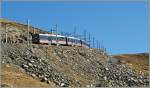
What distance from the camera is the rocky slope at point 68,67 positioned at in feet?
162

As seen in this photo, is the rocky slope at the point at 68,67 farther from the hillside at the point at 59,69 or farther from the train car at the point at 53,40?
the train car at the point at 53,40

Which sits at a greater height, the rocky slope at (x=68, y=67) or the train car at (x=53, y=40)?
the train car at (x=53, y=40)

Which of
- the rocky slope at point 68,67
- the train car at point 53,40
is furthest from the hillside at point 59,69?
the train car at point 53,40

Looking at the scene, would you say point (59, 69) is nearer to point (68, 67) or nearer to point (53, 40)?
point (68, 67)

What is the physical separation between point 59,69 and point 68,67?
10.3 ft

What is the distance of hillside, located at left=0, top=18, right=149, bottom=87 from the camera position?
151 ft

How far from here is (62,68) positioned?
54.3m

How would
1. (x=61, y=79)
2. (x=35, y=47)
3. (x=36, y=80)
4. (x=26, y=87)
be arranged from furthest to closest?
(x=35, y=47), (x=61, y=79), (x=36, y=80), (x=26, y=87)

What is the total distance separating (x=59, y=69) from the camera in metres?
52.9

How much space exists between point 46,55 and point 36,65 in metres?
5.97

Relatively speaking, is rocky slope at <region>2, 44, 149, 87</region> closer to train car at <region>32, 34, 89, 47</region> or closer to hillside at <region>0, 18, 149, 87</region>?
hillside at <region>0, 18, 149, 87</region>

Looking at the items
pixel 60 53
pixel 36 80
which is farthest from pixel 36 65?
pixel 60 53

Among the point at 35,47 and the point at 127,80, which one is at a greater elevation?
the point at 35,47

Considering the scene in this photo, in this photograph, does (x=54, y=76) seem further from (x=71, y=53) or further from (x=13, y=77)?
(x=71, y=53)
